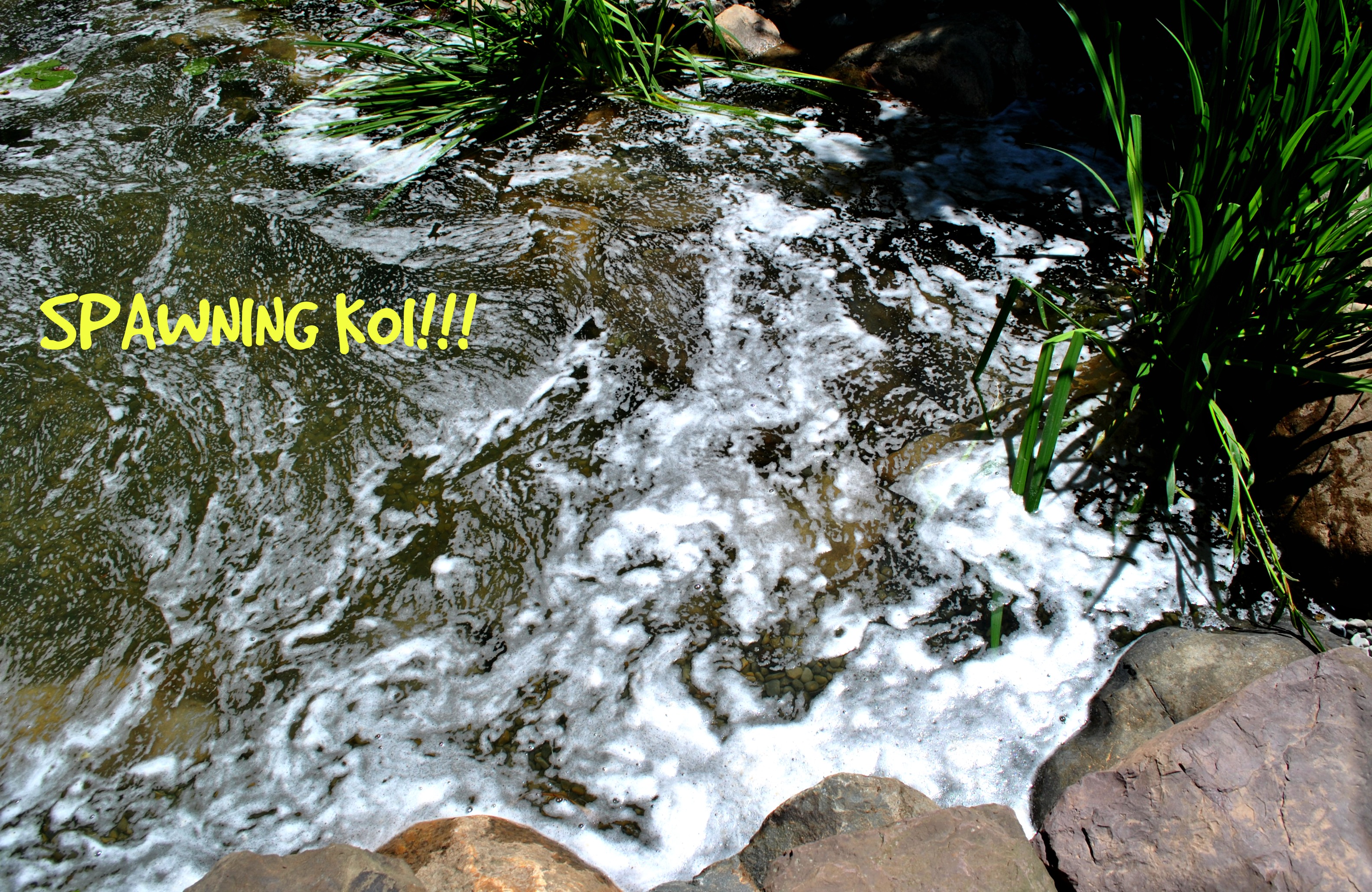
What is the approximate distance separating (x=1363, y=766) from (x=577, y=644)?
1402 mm

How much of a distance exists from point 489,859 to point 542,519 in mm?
843

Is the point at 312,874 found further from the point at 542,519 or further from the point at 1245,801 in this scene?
the point at 1245,801

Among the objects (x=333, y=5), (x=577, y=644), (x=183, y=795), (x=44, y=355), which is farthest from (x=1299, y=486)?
(x=333, y=5)

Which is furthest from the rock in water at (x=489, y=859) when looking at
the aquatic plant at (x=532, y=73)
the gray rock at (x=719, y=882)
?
the aquatic plant at (x=532, y=73)

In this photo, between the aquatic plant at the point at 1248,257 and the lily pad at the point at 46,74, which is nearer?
the aquatic plant at the point at 1248,257

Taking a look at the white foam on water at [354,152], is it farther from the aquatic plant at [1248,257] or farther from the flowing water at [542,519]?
the aquatic plant at [1248,257]

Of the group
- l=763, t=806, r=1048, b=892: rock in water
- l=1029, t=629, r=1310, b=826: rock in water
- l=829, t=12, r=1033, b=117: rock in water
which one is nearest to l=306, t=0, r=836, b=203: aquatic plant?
l=829, t=12, r=1033, b=117: rock in water

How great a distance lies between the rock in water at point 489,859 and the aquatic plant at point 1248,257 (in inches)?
50.9

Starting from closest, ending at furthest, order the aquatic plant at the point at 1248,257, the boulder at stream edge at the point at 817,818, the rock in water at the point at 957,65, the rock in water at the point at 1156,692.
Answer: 1. the boulder at stream edge at the point at 817,818
2. the rock in water at the point at 1156,692
3. the aquatic plant at the point at 1248,257
4. the rock in water at the point at 957,65

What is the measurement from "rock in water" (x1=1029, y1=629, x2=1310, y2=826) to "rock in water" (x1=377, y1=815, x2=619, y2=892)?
87 centimetres

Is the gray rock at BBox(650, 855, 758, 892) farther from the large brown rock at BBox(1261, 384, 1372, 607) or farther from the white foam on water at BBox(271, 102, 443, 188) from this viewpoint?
the white foam on water at BBox(271, 102, 443, 188)

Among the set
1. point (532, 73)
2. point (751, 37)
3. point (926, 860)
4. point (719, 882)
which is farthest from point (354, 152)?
point (926, 860)

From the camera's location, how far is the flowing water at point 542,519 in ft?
5.02

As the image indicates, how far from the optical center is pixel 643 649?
5.63 ft
